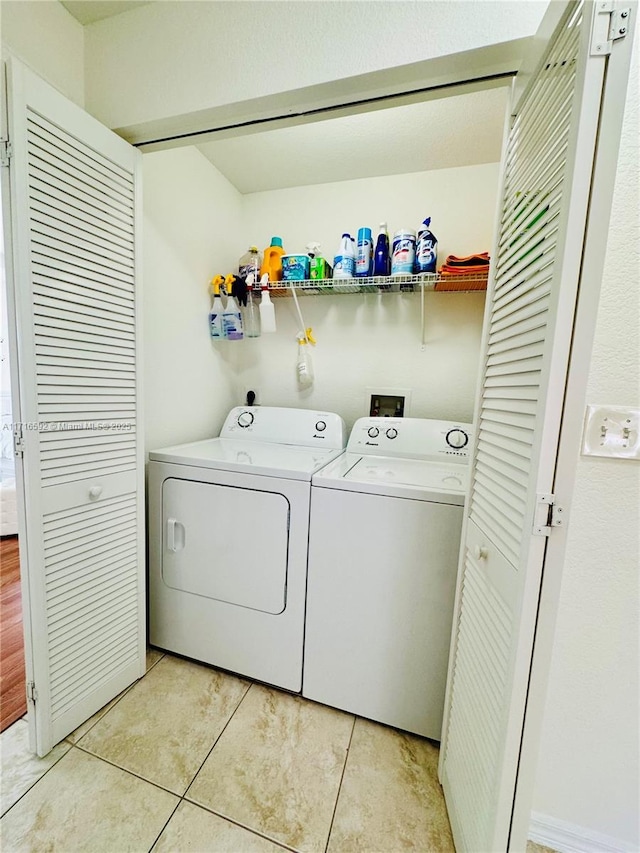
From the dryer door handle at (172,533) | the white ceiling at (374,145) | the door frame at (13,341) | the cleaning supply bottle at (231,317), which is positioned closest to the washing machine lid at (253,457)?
the dryer door handle at (172,533)

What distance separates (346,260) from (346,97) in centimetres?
83

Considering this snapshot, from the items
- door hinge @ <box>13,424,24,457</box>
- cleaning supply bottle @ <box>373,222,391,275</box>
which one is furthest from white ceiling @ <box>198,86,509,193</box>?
→ door hinge @ <box>13,424,24,457</box>

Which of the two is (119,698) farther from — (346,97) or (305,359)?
(346,97)

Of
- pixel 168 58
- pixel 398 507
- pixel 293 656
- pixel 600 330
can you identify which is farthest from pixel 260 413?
pixel 600 330

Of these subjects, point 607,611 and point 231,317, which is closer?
point 607,611

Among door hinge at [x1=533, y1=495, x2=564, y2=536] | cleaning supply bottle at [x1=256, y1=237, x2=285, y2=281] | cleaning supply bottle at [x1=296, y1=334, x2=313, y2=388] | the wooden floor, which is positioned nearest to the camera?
door hinge at [x1=533, y1=495, x2=564, y2=536]

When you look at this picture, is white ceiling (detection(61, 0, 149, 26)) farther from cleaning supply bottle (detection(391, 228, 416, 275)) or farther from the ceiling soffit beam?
cleaning supply bottle (detection(391, 228, 416, 275))

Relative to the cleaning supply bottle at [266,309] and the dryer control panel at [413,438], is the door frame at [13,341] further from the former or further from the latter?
the dryer control panel at [413,438]

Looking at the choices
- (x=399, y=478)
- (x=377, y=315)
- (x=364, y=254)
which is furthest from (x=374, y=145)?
(x=399, y=478)

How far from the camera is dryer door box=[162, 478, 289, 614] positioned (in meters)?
1.43

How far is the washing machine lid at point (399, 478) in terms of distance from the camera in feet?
4.08

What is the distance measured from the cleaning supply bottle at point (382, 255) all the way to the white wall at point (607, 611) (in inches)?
43.5

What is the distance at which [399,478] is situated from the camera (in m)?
1.39

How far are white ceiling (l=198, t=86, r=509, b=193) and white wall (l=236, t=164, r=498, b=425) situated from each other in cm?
10
